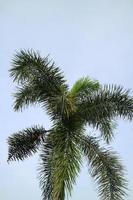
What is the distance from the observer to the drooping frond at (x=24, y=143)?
85.3 ft

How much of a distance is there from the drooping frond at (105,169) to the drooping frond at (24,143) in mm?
2115

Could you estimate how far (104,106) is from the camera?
25094 mm

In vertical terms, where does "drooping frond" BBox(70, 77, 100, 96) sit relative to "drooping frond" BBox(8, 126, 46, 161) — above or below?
above

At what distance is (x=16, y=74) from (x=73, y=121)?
3089mm

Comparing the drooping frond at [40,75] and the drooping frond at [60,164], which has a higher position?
the drooping frond at [40,75]

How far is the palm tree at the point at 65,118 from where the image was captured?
960 inches

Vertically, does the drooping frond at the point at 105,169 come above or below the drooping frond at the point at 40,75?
below

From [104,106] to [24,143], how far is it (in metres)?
3.86

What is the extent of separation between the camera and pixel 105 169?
24.4 meters

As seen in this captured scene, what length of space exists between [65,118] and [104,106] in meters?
1.68

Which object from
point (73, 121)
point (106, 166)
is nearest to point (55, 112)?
point (73, 121)

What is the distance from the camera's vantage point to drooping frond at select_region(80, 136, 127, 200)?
77.8 ft

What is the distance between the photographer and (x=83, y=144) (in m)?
25.0

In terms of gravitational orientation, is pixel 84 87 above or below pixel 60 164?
above
